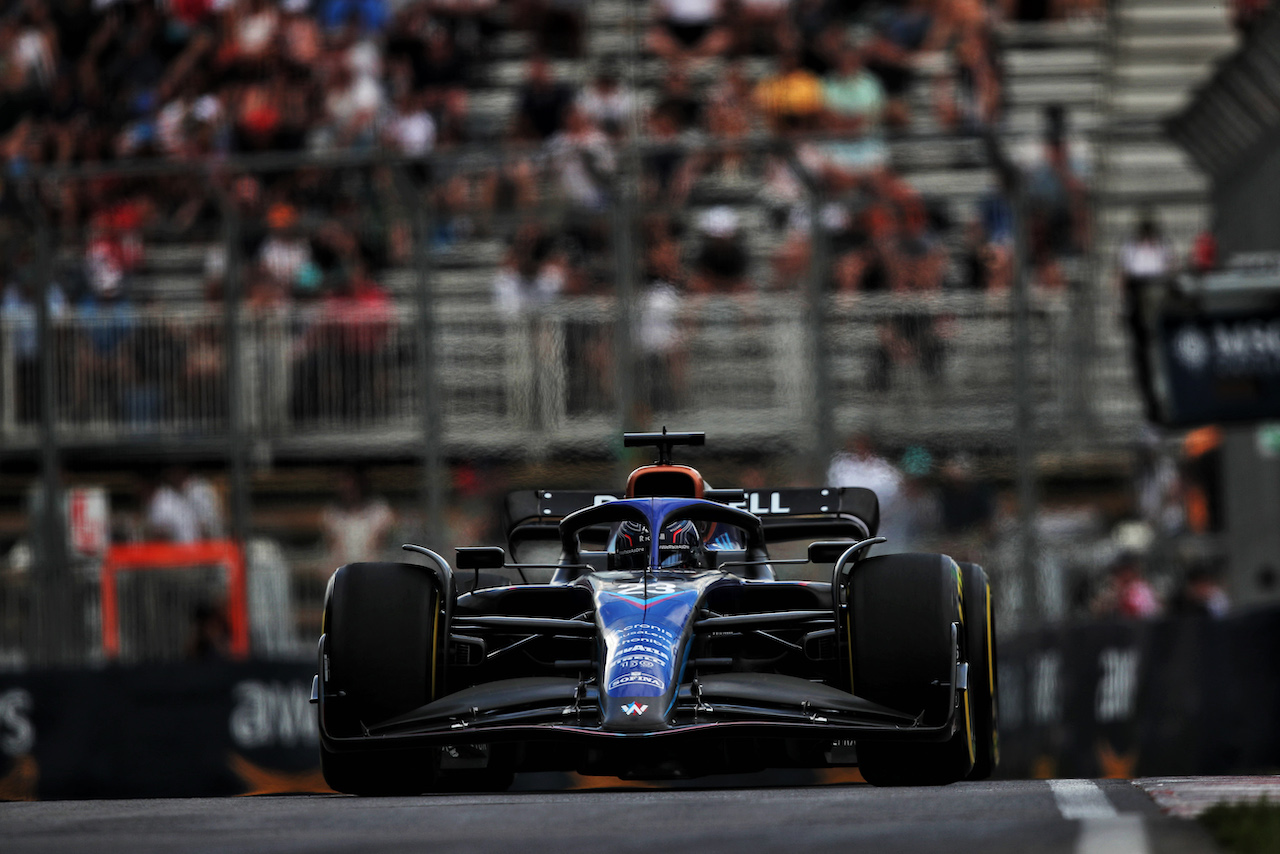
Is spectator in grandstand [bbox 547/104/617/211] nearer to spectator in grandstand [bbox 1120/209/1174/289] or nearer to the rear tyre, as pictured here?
spectator in grandstand [bbox 1120/209/1174/289]

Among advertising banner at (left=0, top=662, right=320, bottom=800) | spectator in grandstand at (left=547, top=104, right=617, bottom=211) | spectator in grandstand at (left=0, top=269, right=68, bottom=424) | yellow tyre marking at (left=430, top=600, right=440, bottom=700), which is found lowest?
advertising banner at (left=0, top=662, right=320, bottom=800)

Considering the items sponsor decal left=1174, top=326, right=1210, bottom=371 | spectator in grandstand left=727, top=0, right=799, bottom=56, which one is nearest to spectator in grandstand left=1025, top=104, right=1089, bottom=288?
sponsor decal left=1174, top=326, right=1210, bottom=371

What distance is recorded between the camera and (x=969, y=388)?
12867 mm

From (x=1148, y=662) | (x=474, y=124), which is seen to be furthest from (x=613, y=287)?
(x=474, y=124)

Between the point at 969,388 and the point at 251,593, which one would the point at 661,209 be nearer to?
the point at 969,388

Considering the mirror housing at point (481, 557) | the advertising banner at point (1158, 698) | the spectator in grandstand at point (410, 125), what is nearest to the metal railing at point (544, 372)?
the advertising banner at point (1158, 698)

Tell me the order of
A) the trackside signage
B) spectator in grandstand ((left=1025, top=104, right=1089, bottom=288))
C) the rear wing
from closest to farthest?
the rear wing, the trackside signage, spectator in grandstand ((left=1025, top=104, right=1089, bottom=288))

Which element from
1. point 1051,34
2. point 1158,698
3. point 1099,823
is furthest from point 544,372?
point 1051,34

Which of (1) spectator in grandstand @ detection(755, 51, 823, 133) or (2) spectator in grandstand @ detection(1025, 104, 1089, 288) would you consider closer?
(2) spectator in grandstand @ detection(1025, 104, 1089, 288)

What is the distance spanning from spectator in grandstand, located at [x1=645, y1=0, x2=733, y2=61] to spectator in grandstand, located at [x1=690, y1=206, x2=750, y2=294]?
5.22 meters

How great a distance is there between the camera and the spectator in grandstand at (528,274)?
13359mm

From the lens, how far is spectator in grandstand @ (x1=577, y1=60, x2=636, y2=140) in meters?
17.7

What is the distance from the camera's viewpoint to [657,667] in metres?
6.88

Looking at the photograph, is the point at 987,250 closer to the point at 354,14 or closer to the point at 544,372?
the point at 544,372
